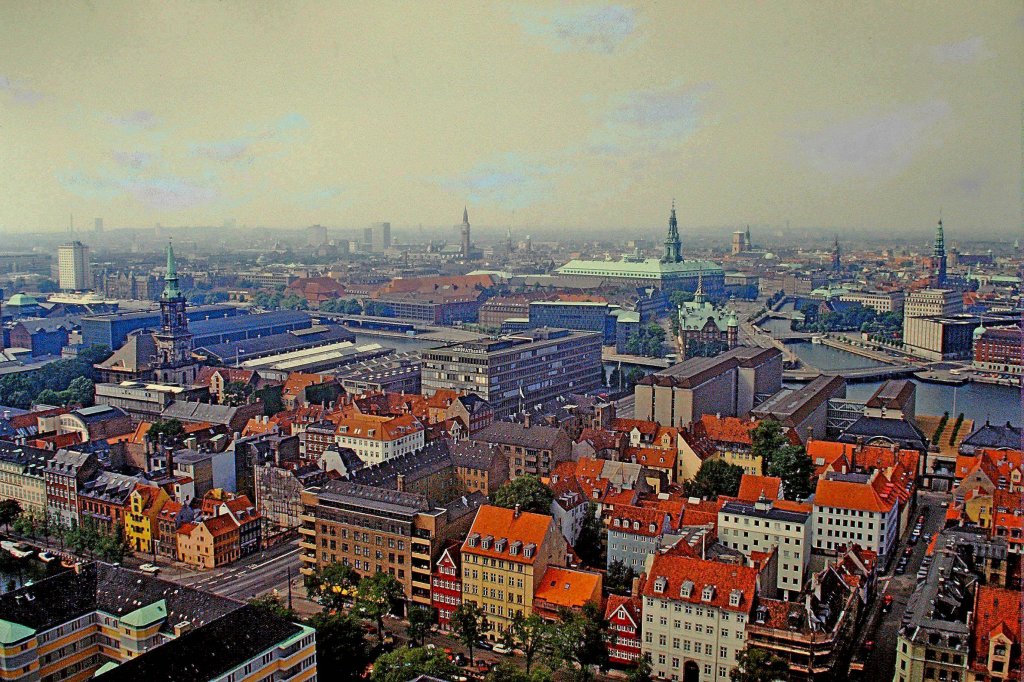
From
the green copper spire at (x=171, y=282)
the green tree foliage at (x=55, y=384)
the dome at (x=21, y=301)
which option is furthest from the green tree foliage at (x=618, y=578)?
the dome at (x=21, y=301)

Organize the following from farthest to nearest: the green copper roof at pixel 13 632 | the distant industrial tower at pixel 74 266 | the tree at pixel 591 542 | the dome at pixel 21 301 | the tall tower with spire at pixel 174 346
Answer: the distant industrial tower at pixel 74 266, the dome at pixel 21 301, the tall tower with spire at pixel 174 346, the tree at pixel 591 542, the green copper roof at pixel 13 632

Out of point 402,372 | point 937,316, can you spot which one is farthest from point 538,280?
point 402,372

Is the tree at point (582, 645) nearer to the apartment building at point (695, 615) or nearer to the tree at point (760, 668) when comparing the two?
the apartment building at point (695, 615)

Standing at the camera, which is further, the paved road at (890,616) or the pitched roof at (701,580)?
the paved road at (890,616)

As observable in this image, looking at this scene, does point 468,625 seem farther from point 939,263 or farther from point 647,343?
point 939,263

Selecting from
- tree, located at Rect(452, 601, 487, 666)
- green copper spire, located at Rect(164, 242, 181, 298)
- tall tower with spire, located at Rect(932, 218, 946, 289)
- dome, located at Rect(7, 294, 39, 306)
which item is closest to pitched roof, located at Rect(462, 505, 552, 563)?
tree, located at Rect(452, 601, 487, 666)

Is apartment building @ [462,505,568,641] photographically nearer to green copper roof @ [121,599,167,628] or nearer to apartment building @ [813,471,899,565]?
green copper roof @ [121,599,167,628]

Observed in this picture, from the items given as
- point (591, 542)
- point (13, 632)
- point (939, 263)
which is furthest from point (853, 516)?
point (939, 263)
